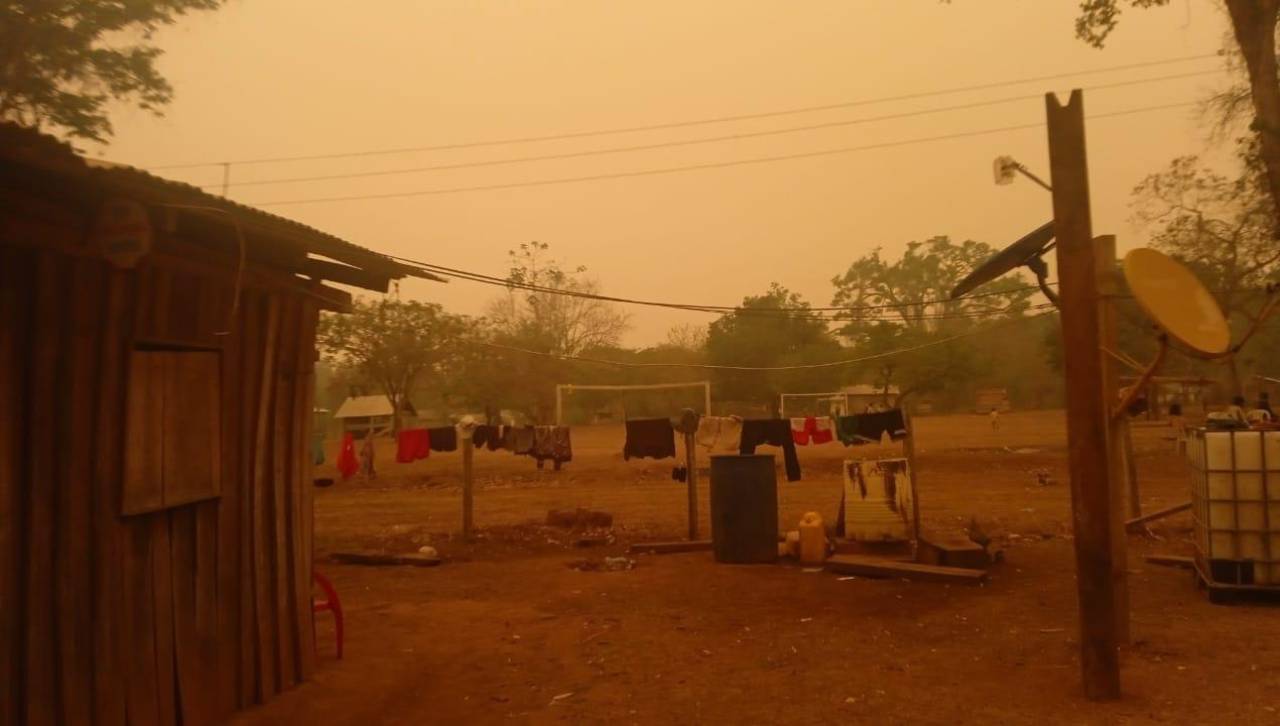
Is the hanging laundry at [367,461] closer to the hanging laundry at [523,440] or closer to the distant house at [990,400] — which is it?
the hanging laundry at [523,440]

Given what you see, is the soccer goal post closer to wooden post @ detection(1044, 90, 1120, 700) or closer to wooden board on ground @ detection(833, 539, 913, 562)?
wooden board on ground @ detection(833, 539, 913, 562)

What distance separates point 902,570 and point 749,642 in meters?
3.00

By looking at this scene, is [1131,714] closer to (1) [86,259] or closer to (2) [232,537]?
(2) [232,537]

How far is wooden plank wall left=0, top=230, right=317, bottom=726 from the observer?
418 centimetres

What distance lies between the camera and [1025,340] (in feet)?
250

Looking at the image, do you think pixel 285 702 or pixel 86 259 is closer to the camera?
pixel 86 259

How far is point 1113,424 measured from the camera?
6.54 metres

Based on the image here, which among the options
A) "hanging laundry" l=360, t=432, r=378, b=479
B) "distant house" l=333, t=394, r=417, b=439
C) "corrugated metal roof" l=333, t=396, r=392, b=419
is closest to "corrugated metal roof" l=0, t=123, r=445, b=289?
"hanging laundry" l=360, t=432, r=378, b=479

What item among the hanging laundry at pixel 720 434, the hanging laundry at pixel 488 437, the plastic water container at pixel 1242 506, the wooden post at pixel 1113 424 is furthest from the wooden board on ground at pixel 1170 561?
the hanging laundry at pixel 488 437

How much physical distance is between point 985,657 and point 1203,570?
3236mm

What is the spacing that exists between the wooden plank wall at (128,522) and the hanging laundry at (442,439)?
9.63 m

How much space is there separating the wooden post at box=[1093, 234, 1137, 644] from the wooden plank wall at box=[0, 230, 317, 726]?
20.0ft

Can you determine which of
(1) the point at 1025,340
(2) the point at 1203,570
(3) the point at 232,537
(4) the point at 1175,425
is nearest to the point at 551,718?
(3) the point at 232,537

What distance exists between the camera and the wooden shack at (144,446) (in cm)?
417
